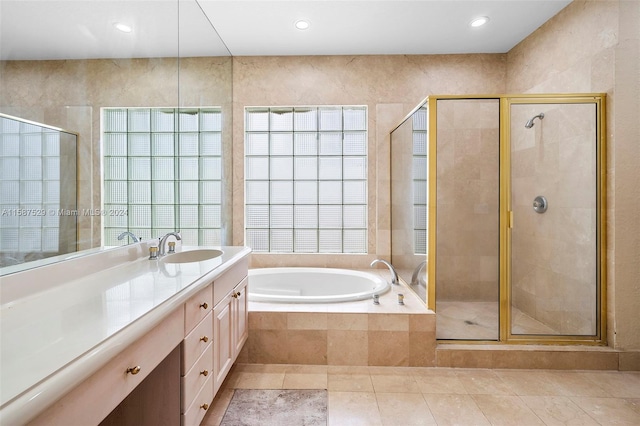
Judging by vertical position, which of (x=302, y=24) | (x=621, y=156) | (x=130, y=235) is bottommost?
(x=130, y=235)

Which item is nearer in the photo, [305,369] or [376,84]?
[305,369]

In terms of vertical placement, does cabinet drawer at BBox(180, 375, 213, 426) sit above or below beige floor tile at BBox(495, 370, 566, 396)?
above

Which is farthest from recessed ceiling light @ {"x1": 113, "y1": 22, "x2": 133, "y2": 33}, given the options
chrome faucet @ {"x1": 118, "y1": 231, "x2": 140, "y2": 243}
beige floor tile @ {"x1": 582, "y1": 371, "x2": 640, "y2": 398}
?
beige floor tile @ {"x1": 582, "y1": 371, "x2": 640, "y2": 398}

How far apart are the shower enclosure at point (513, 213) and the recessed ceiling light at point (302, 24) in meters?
1.19

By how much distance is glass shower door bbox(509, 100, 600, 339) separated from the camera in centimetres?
212

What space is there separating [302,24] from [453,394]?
280 centimetres

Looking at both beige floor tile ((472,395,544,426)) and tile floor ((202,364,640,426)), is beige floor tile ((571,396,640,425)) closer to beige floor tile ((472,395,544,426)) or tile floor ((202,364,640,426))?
tile floor ((202,364,640,426))

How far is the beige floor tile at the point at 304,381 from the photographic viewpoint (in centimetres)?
183

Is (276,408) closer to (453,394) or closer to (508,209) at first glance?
(453,394)

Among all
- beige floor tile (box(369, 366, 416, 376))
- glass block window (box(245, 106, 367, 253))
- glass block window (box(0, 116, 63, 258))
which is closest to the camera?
glass block window (box(0, 116, 63, 258))

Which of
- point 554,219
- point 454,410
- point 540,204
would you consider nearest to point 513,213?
point 540,204

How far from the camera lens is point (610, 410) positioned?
5.32ft

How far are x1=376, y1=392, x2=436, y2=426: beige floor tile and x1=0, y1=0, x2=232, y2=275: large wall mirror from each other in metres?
1.62

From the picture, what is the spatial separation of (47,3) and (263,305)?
186 cm
